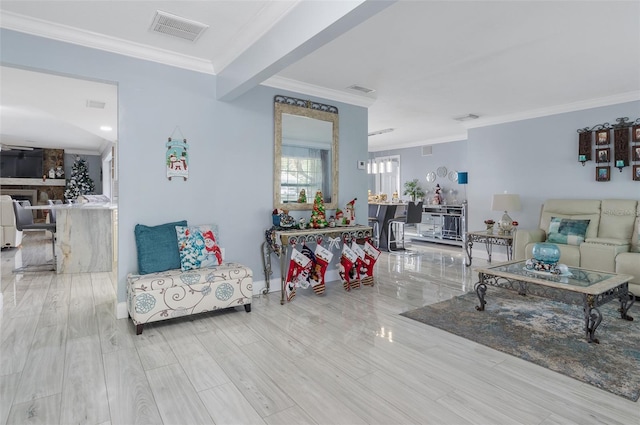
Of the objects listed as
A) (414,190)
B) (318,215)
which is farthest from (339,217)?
(414,190)

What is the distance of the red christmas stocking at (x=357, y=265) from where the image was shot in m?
4.33

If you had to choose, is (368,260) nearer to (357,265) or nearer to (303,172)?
(357,265)

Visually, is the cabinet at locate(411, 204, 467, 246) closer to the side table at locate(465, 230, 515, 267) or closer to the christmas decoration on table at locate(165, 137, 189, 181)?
the side table at locate(465, 230, 515, 267)

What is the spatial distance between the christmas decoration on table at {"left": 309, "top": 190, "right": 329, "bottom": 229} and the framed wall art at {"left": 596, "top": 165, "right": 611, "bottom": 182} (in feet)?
13.1

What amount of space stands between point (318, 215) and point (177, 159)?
5.52ft

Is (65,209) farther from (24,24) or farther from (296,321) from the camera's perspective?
(296,321)

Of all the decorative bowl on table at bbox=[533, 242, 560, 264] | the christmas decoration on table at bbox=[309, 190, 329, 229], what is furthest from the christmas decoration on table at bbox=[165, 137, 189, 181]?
the decorative bowl on table at bbox=[533, 242, 560, 264]

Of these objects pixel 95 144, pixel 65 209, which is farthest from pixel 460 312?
pixel 95 144

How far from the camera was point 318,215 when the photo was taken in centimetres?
426

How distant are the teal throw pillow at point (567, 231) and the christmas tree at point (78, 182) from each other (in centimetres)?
1215

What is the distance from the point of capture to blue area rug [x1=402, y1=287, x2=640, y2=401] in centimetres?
231

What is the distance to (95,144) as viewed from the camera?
10.2m

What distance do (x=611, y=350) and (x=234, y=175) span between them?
3673 mm

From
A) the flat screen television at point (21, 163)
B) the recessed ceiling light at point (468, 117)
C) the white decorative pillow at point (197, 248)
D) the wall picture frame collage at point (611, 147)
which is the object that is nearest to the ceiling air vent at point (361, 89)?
the recessed ceiling light at point (468, 117)
